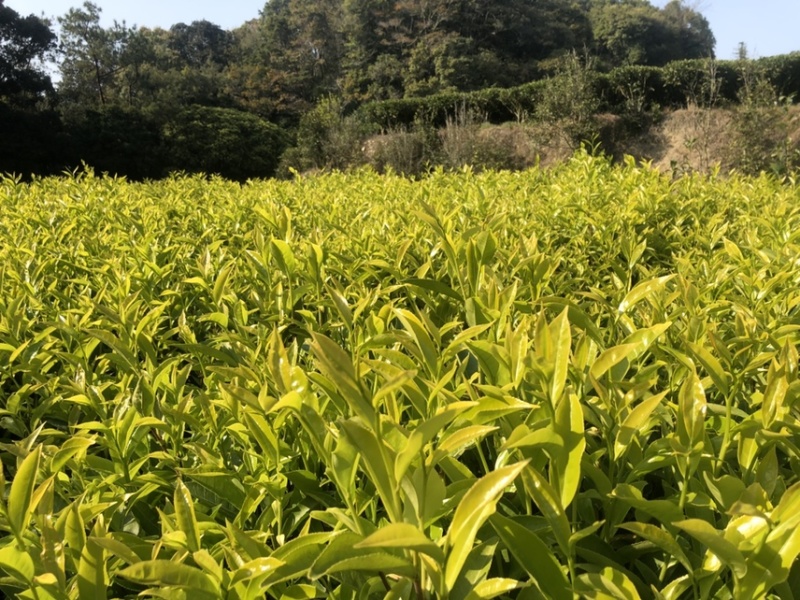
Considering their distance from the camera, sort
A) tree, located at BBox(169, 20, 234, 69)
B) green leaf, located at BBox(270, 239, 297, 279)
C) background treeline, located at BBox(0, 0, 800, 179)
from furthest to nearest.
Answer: tree, located at BBox(169, 20, 234, 69), background treeline, located at BBox(0, 0, 800, 179), green leaf, located at BBox(270, 239, 297, 279)

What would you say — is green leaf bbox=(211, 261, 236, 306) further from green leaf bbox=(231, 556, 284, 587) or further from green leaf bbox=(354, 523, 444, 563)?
green leaf bbox=(354, 523, 444, 563)

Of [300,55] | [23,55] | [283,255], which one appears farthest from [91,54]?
[283,255]

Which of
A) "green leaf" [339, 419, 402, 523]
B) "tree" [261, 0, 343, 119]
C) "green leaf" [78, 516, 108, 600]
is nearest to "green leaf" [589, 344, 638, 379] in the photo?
"green leaf" [339, 419, 402, 523]

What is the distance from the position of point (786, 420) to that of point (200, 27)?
8027 centimetres

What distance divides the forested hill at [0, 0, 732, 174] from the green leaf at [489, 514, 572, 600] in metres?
31.9

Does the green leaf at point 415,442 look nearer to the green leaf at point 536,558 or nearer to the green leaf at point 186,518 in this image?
the green leaf at point 536,558

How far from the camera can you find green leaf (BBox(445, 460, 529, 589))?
2.30 ft

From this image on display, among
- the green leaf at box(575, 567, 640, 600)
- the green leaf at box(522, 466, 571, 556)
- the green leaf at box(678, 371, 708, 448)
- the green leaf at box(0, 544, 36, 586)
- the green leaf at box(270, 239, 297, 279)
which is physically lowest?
the green leaf at box(575, 567, 640, 600)

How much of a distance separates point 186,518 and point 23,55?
40785 millimetres

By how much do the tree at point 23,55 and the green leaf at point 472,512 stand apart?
36.2 meters

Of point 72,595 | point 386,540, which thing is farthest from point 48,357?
point 386,540

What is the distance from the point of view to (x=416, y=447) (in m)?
0.71

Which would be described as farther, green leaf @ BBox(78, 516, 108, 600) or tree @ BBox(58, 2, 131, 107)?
tree @ BBox(58, 2, 131, 107)

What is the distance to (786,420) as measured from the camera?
1.03m
